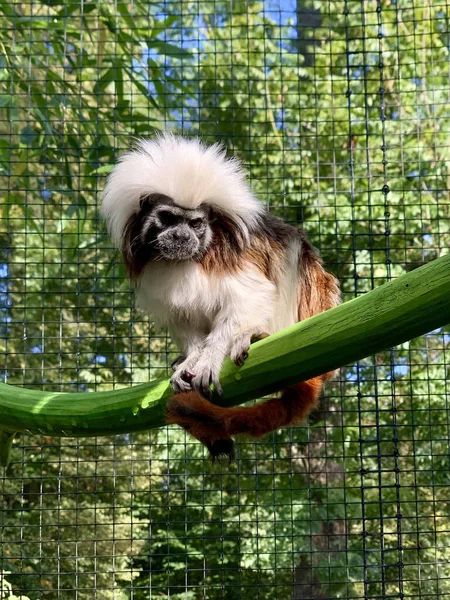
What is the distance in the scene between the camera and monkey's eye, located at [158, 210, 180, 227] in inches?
102

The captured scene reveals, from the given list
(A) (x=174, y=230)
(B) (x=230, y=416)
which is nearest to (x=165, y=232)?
(A) (x=174, y=230)

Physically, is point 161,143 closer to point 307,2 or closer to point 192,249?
point 192,249

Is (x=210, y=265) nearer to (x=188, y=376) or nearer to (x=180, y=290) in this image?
(x=180, y=290)

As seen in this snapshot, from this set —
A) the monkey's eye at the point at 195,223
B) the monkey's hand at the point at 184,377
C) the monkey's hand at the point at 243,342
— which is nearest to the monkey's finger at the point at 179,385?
the monkey's hand at the point at 184,377

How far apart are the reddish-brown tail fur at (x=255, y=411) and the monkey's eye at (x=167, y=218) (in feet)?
1.85

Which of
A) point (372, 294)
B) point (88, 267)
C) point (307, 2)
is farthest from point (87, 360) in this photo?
point (372, 294)

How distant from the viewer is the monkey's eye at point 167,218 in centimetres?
260

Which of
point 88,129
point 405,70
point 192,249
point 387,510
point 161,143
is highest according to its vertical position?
point 405,70

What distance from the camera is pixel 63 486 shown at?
24.7ft

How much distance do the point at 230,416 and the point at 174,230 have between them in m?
0.71

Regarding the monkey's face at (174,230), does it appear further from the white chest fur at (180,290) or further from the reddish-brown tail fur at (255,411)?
the reddish-brown tail fur at (255,411)

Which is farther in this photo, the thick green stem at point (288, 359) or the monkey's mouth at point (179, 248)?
the monkey's mouth at point (179, 248)

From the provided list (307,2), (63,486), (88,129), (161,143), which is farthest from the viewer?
(63,486)

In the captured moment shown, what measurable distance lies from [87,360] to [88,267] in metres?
0.93
